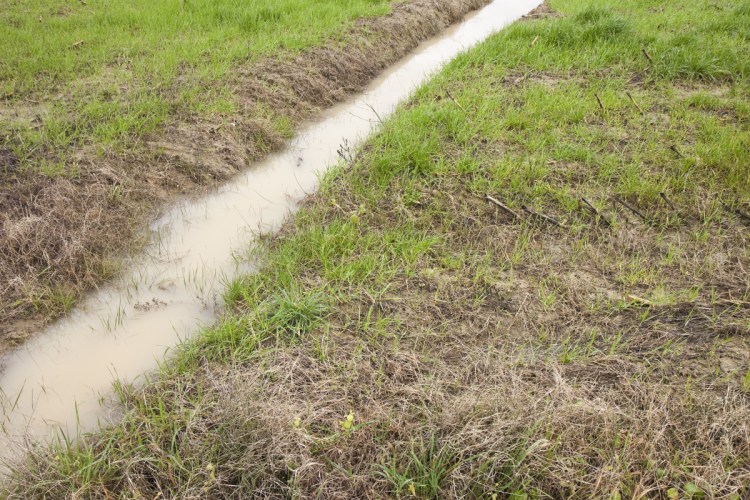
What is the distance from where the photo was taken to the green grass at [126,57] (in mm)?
4148

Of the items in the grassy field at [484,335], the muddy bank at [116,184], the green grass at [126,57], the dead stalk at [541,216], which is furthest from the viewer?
the green grass at [126,57]

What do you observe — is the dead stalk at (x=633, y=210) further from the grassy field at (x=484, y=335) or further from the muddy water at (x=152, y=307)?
the muddy water at (x=152, y=307)

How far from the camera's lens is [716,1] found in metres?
8.76

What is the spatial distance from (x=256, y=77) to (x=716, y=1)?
9.03 m

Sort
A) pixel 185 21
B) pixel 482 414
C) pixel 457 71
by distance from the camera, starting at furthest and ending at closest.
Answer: pixel 185 21
pixel 457 71
pixel 482 414

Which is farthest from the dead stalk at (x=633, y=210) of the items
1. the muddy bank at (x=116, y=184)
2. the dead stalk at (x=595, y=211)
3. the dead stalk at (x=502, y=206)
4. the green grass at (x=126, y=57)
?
the green grass at (x=126, y=57)

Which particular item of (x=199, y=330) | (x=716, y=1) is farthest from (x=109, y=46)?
(x=716, y=1)

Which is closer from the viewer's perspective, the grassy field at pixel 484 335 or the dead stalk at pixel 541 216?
the grassy field at pixel 484 335

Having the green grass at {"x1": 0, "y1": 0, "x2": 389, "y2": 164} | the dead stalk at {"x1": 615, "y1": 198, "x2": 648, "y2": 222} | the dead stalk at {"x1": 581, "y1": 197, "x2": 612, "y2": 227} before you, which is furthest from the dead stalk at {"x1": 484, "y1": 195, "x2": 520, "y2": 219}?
the green grass at {"x1": 0, "y1": 0, "x2": 389, "y2": 164}

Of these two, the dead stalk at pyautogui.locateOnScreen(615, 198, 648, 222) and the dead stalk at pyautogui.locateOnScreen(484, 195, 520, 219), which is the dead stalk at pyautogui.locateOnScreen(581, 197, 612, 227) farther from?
the dead stalk at pyautogui.locateOnScreen(484, 195, 520, 219)

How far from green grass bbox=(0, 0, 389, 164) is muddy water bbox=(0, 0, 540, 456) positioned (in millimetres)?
1028

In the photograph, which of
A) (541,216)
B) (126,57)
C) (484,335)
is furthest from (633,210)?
(126,57)

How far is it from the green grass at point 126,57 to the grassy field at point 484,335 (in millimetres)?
1986

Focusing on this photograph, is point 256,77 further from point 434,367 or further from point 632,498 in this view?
point 632,498
